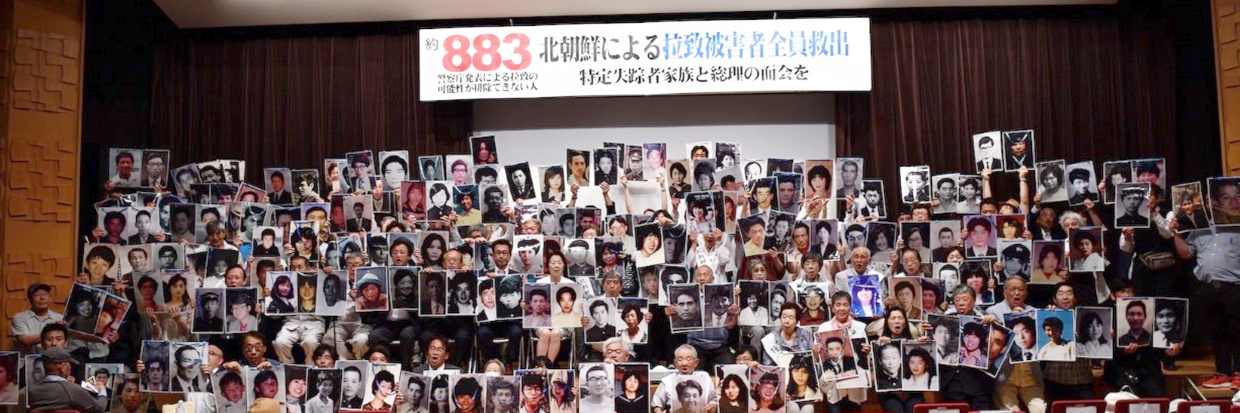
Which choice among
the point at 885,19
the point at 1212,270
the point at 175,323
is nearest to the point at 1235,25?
the point at 1212,270

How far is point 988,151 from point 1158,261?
5.51 feet

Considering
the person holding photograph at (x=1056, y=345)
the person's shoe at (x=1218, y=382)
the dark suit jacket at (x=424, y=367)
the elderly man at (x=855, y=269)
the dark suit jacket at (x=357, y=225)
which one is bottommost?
the person's shoe at (x=1218, y=382)

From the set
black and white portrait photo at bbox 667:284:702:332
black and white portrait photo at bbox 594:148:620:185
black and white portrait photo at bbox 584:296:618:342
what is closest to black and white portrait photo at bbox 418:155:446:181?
black and white portrait photo at bbox 594:148:620:185

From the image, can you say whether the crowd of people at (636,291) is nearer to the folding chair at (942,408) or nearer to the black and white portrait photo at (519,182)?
the black and white portrait photo at (519,182)

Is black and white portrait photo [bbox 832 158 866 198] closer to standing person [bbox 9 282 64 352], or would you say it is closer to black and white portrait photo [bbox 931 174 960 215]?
black and white portrait photo [bbox 931 174 960 215]

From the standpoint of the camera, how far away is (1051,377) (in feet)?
24.1

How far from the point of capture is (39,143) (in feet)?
27.8

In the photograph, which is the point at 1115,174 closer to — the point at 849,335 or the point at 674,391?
the point at 849,335

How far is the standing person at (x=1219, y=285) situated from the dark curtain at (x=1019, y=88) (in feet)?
6.67

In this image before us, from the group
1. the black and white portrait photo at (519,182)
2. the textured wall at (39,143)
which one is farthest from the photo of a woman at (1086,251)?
the textured wall at (39,143)

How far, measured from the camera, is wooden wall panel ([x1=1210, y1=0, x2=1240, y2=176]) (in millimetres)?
8539

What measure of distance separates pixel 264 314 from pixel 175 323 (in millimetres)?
596

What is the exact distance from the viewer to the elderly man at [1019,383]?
23.5 ft

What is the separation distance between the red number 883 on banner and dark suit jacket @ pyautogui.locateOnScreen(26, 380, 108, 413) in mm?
4041
